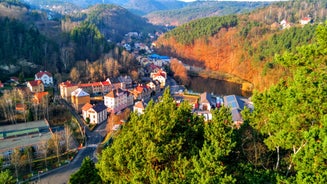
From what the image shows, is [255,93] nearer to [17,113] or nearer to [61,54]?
[17,113]

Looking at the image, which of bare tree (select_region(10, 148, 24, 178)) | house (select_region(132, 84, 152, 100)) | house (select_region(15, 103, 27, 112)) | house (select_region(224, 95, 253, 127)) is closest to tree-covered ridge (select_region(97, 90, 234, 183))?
bare tree (select_region(10, 148, 24, 178))

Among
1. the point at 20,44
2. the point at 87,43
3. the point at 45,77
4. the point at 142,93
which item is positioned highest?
the point at 87,43

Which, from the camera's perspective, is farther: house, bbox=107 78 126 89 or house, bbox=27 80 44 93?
house, bbox=107 78 126 89

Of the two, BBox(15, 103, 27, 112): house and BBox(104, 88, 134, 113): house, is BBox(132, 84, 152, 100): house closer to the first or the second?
BBox(104, 88, 134, 113): house

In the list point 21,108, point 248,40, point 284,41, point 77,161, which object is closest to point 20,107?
point 21,108

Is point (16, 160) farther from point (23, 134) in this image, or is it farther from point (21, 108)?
point (21, 108)

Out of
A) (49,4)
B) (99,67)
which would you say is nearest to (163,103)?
(99,67)
